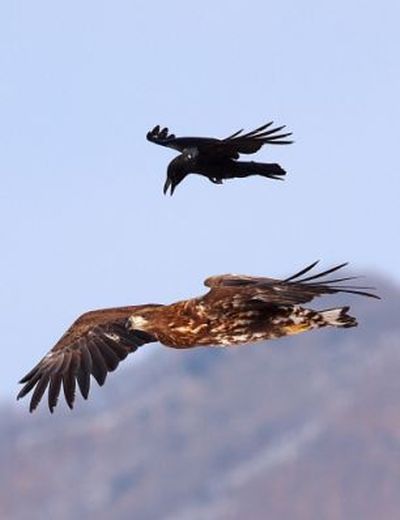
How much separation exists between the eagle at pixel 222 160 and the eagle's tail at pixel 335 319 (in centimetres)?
192

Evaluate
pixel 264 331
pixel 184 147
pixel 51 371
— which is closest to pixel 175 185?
pixel 184 147

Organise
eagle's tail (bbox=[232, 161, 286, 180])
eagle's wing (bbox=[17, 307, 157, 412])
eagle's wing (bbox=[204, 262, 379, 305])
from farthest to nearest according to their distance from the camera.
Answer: eagle's wing (bbox=[17, 307, 157, 412]) < eagle's tail (bbox=[232, 161, 286, 180]) < eagle's wing (bbox=[204, 262, 379, 305])

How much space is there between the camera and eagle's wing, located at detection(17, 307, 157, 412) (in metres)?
29.3

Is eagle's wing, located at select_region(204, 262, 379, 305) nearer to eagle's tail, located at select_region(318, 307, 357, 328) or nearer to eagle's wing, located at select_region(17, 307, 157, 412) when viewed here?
eagle's tail, located at select_region(318, 307, 357, 328)

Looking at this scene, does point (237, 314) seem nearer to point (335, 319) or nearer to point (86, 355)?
point (335, 319)

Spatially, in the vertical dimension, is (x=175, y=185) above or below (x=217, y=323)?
above

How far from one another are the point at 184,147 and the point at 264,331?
9.19ft

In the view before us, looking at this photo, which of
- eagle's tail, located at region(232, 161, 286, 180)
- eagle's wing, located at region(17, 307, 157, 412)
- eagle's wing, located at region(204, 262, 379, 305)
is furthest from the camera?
eagle's wing, located at region(17, 307, 157, 412)

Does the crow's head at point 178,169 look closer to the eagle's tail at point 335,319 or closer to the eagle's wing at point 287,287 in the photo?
the eagle's wing at point 287,287

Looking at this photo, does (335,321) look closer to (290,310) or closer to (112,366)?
(290,310)

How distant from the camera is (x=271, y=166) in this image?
26281 mm

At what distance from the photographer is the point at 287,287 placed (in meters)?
24.5

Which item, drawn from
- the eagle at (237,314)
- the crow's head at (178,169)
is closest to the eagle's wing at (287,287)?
the eagle at (237,314)

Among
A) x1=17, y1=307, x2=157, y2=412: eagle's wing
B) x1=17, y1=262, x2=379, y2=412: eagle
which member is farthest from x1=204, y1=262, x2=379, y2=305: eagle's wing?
x1=17, y1=307, x2=157, y2=412: eagle's wing
